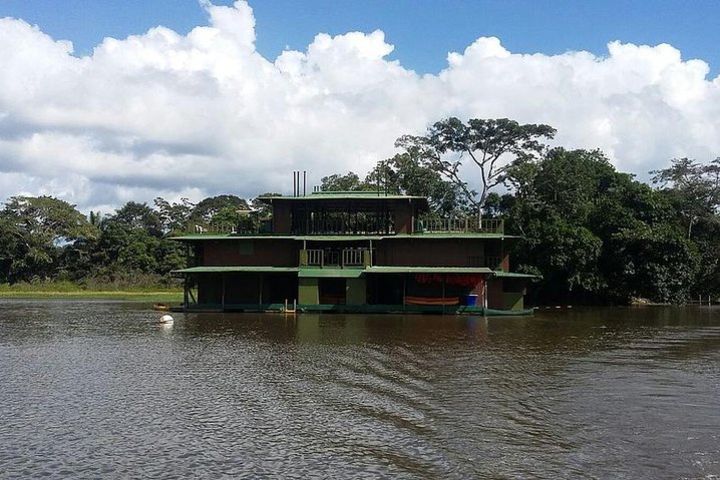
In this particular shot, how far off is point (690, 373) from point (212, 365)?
1180 cm

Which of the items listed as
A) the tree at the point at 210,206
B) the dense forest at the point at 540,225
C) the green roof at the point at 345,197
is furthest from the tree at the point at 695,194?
the tree at the point at 210,206

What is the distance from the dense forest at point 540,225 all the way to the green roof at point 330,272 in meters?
7.27

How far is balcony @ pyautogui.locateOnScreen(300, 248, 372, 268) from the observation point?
36312mm

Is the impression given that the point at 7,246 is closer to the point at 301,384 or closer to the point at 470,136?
the point at 470,136

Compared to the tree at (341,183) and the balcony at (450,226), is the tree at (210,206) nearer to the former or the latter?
the tree at (341,183)

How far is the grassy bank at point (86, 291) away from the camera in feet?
176

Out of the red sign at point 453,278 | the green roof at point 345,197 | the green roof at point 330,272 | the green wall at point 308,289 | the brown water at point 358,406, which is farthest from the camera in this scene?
the green roof at point 345,197

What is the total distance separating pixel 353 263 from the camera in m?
36.6

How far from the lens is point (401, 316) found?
33.7m

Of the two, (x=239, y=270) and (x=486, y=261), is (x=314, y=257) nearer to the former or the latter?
(x=239, y=270)

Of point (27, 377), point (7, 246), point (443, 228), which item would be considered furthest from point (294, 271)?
point (7, 246)

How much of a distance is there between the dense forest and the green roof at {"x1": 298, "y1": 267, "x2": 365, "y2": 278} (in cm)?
727

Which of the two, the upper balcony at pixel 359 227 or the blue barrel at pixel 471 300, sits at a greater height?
the upper balcony at pixel 359 227

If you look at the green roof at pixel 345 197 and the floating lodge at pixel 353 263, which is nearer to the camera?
the floating lodge at pixel 353 263
